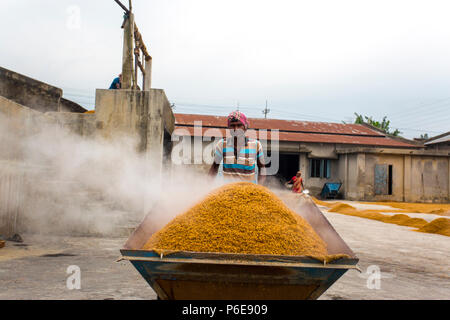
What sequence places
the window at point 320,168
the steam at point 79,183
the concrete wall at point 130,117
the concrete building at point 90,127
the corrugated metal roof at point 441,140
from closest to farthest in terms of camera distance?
1. the concrete building at point 90,127
2. the steam at point 79,183
3. the concrete wall at point 130,117
4. the window at point 320,168
5. the corrugated metal roof at point 441,140

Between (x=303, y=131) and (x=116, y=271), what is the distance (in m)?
19.3

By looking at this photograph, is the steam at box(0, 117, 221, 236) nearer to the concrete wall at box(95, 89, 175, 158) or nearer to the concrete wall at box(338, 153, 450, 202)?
the concrete wall at box(95, 89, 175, 158)

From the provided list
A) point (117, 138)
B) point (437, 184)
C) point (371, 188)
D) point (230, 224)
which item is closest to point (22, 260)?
point (117, 138)

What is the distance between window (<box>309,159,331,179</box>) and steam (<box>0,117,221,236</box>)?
50.8 feet

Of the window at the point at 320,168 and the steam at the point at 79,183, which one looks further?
the window at the point at 320,168

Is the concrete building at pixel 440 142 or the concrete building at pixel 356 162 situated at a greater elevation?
the concrete building at pixel 440 142

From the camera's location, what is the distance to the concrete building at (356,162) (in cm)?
1925

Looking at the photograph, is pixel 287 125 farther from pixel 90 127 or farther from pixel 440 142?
pixel 90 127

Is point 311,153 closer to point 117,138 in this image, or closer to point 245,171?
point 117,138

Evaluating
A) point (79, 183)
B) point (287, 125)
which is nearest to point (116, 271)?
point (79, 183)

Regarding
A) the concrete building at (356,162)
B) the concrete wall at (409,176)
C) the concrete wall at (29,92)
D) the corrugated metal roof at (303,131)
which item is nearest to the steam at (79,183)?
the concrete wall at (29,92)

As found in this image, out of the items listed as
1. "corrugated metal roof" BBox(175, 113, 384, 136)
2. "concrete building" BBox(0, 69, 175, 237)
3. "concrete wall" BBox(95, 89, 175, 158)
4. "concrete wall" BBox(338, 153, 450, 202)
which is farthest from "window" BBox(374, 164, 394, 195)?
"concrete wall" BBox(95, 89, 175, 158)

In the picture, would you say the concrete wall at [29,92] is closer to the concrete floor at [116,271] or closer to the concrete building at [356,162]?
the concrete floor at [116,271]

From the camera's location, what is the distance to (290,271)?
2.24m
